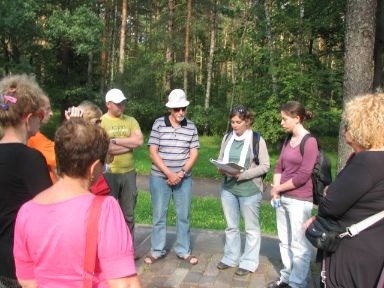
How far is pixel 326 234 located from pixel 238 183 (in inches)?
86.5

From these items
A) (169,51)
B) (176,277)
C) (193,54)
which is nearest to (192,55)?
(193,54)

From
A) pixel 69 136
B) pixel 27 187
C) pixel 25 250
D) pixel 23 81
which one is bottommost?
pixel 25 250

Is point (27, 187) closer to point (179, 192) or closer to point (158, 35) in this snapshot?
point (179, 192)

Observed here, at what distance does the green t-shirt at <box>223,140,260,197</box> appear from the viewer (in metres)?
4.99

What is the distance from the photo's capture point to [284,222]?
4719 mm

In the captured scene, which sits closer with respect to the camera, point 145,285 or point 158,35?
point 145,285

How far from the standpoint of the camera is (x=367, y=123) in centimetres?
279

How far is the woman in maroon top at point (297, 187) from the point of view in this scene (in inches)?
172

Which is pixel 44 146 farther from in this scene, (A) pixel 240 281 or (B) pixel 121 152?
(A) pixel 240 281

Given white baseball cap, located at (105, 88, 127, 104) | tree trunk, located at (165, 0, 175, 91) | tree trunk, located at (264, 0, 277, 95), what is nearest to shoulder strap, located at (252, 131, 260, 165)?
white baseball cap, located at (105, 88, 127, 104)

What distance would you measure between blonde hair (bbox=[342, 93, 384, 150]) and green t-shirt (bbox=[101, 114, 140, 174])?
119 inches

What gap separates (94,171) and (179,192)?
348 centimetres

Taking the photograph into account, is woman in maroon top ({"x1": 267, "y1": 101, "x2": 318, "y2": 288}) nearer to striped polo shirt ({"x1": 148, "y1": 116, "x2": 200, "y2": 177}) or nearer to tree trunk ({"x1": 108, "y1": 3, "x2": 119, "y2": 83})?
striped polo shirt ({"x1": 148, "y1": 116, "x2": 200, "y2": 177})

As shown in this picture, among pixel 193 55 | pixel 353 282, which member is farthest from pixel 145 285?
pixel 193 55
